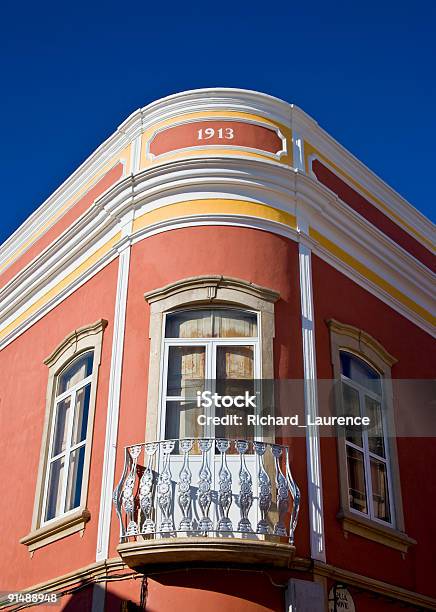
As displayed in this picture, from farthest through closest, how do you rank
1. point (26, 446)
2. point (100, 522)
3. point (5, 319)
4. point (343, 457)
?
point (5, 319)
point (26, 446)
point (343, 457)
point (100, 522)

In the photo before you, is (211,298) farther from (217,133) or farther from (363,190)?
(363,190)

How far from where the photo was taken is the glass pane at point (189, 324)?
10328mm

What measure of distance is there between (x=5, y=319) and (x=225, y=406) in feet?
18.4

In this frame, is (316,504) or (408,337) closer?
(316,504)

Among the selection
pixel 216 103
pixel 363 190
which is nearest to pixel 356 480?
pixel 363 190

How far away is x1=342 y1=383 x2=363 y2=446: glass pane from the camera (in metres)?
10.8

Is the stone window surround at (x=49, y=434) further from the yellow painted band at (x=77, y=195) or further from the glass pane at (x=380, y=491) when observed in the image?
the glass pane at (x=380, y=491)

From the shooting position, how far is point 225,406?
9.80 meters

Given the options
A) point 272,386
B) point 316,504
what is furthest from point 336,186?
point 316,504

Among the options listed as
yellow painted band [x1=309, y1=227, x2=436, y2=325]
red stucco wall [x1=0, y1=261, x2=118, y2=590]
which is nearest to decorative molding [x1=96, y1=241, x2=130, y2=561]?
red stucco wall [x1=0, y1=261, x2=118, y2=590]

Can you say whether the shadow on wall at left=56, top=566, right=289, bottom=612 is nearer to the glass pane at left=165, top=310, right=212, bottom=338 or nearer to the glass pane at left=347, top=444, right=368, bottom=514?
the glass pane at left=347, top=444, right=368, bottom=514

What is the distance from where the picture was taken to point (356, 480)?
34.4 feet

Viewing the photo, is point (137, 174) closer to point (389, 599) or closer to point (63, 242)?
point (63, 242)

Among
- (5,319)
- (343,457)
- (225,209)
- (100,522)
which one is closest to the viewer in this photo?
(100,522)
